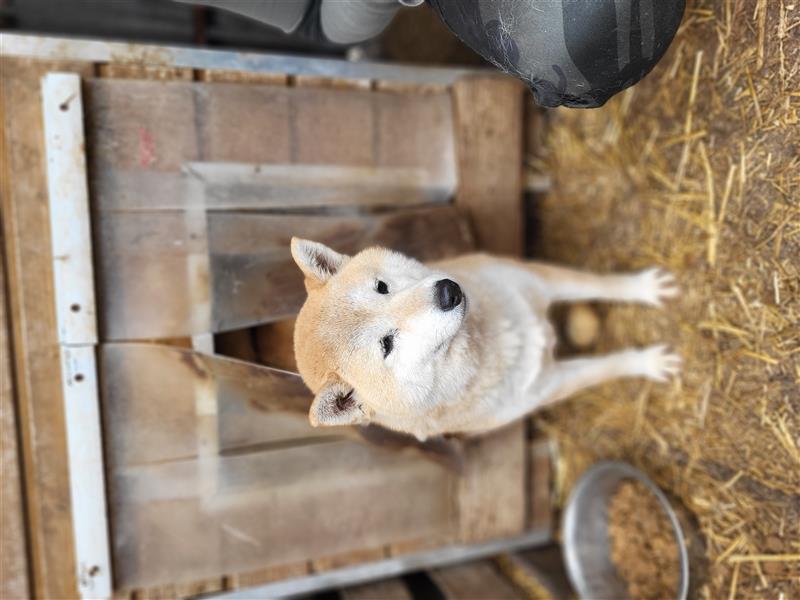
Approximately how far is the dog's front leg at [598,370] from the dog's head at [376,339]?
2.45 feet

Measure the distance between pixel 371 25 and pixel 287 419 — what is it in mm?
1774

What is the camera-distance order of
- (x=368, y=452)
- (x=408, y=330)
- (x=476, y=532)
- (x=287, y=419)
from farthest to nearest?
(x=476, y=532), (x=368, y=452), (x=287, y=419), (x=408, y=330)

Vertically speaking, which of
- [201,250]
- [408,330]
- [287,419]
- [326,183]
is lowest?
[287,419]

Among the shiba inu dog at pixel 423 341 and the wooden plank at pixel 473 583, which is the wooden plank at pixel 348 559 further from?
the shiba inu dog at pixel 423 341

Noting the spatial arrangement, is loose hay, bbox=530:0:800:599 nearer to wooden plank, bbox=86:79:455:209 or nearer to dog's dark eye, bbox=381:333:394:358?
wooden plank, bbox=86:79:455:209

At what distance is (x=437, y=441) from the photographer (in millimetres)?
2803

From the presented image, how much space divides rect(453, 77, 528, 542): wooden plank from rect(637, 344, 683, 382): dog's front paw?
0.80 meters

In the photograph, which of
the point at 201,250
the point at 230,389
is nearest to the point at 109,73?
the point at 201,250

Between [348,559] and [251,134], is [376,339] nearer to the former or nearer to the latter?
[251,134]

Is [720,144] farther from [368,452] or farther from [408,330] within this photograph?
[368,452]

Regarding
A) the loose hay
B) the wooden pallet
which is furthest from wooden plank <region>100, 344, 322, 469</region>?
the loose hay

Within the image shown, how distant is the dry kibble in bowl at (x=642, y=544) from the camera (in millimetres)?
2797

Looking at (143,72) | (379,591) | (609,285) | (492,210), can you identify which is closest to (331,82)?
(143,72)

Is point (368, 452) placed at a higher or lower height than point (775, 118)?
lower
